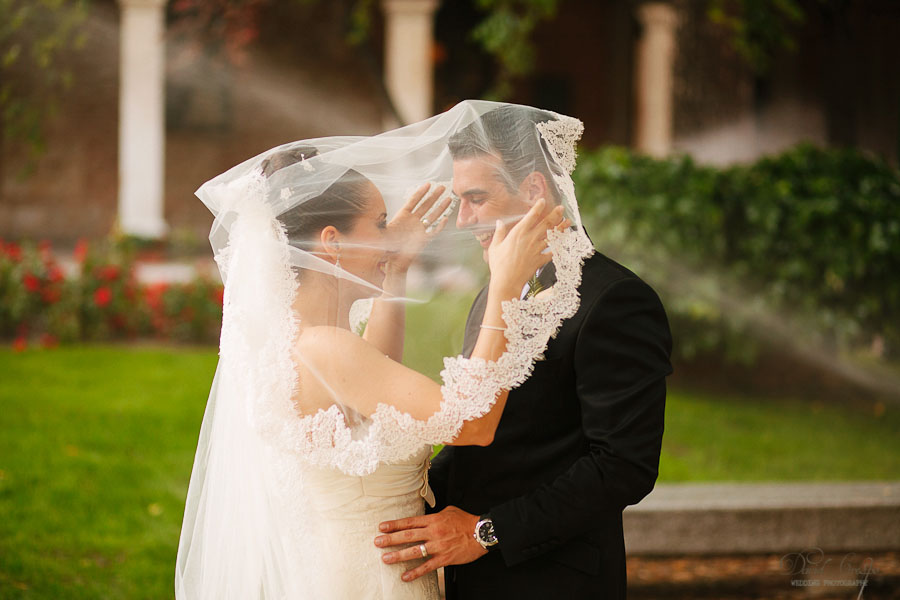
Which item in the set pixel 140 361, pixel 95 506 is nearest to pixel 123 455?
pixel 95 506

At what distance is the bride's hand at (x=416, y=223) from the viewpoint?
7.86ft

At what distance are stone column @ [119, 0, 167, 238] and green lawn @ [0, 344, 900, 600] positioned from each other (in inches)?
233

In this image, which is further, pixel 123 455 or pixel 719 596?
pixel 123 455

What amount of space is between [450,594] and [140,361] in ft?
20.1

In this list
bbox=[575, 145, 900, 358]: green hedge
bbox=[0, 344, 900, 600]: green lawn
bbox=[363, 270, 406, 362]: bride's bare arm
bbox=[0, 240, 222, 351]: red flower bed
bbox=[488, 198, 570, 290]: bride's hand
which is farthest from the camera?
bbox=[0, 240, 222, 351]: red flower bed

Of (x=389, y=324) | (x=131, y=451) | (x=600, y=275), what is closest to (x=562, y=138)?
(x=600, y=275)

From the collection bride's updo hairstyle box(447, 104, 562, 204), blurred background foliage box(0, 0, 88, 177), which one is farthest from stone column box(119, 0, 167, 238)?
bride's updo hairstyle box(447, 104, 562, 204)

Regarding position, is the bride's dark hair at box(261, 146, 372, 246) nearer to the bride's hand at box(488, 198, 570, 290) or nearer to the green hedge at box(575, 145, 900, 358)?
the bride's hand at box(488, 198, 570, 290)

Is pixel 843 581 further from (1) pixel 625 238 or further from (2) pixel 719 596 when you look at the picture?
(1) pixel 625 238

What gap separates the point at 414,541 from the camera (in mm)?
2301

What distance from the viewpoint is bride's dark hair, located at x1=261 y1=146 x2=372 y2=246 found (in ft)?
7.64

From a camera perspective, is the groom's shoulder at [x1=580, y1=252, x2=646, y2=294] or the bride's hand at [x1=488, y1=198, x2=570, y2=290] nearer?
the bride's hand at [x1=488, y1=198, x2=570, y2=290]

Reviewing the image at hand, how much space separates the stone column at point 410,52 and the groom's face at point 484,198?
11111 mm

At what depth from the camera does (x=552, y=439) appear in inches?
90.9
